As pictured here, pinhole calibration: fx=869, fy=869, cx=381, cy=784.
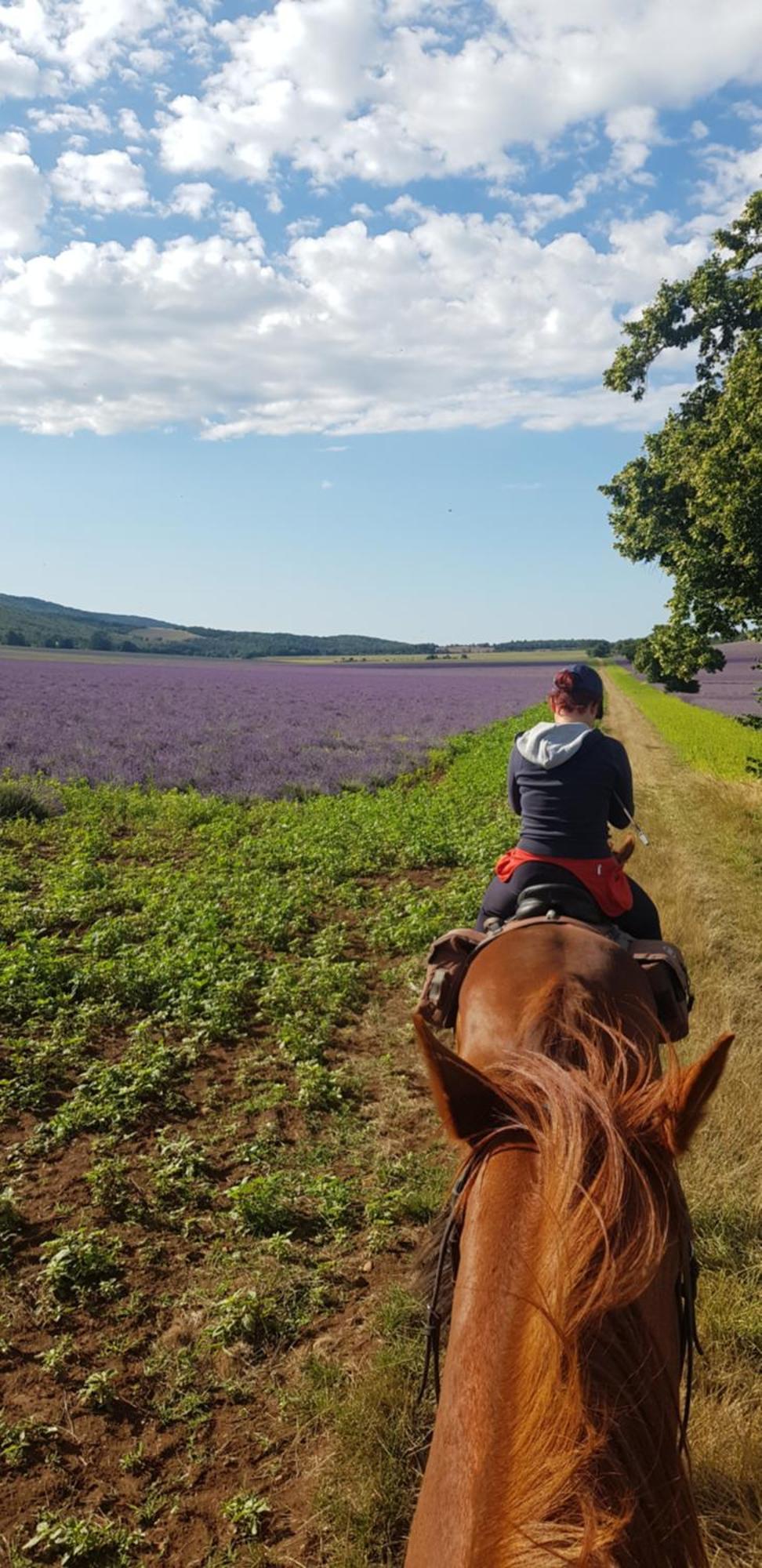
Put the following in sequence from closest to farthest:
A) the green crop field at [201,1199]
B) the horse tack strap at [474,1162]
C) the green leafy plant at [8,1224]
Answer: the horse tack strap at [474,1162] → the green crop field at [201,1199] → the green leafy plant at [8,1224]

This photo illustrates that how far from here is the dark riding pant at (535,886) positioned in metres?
3.69

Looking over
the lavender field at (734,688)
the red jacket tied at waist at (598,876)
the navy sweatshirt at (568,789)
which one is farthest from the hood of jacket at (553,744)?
the lavender field at (734,688)

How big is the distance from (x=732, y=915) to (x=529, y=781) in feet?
22.6

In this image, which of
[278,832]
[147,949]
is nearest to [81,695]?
[278,832]

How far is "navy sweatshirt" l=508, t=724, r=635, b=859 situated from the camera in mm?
3762

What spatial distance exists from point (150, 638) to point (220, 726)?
11258 centimetres

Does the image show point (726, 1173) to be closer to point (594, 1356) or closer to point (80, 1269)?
point (80, 1269)

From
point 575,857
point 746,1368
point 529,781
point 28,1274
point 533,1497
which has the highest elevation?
point 529,781

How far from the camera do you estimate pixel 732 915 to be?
32.1 ft

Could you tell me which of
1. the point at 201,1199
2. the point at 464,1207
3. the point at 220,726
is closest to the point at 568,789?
the point at 464,1207

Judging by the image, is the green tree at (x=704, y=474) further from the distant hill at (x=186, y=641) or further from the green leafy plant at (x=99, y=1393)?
the distant hill at (x=186, y=641)

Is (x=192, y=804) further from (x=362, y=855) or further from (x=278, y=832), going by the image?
(x=362, y=855)

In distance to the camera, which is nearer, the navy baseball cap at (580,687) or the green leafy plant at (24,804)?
the navy baseball cap at (580,687)

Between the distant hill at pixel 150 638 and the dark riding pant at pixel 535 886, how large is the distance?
91515 mm
